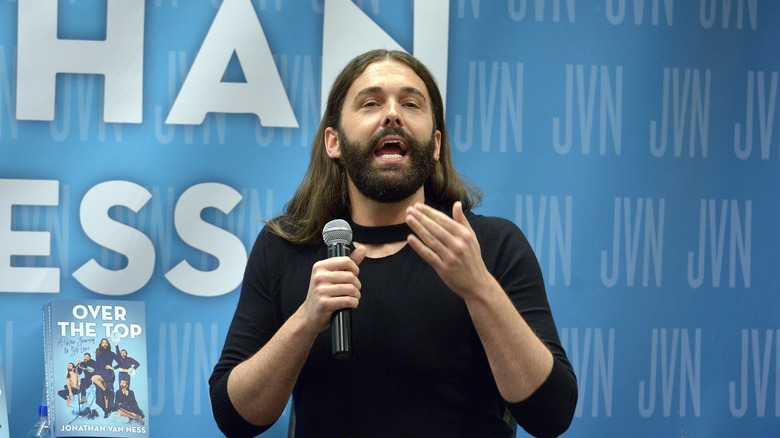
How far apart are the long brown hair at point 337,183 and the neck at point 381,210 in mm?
74

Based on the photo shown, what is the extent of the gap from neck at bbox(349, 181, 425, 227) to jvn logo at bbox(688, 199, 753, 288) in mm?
988

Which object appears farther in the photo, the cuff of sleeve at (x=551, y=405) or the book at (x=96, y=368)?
the book at (x=96, y=368)

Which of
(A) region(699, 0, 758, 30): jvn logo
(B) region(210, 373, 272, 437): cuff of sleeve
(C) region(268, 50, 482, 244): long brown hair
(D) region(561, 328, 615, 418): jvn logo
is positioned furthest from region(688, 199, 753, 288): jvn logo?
(B) region(210, 373, 272, 437): cuff of sleeve

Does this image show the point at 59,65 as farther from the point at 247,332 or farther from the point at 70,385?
the point at 247,332

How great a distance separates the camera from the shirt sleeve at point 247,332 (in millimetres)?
1471

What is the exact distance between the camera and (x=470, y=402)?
145 cm

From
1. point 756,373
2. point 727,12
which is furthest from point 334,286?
point 727,12

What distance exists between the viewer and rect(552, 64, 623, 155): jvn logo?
2.19m

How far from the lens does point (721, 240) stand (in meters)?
2.21

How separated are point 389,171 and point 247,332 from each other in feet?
1.38

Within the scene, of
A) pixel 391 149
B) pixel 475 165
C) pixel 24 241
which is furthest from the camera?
pixel 475 165

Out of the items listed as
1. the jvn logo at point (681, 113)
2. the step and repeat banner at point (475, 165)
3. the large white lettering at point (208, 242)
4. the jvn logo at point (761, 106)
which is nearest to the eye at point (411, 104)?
the step and repeat banner at point (475, 165)

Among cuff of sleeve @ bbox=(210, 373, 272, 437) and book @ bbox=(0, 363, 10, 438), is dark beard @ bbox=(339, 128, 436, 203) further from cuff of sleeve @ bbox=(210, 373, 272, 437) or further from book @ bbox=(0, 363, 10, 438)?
book @ bbox=(0, 363, 10, 438)

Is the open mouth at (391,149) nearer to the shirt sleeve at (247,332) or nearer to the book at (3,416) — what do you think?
the shirt sleeve at (247,332)
